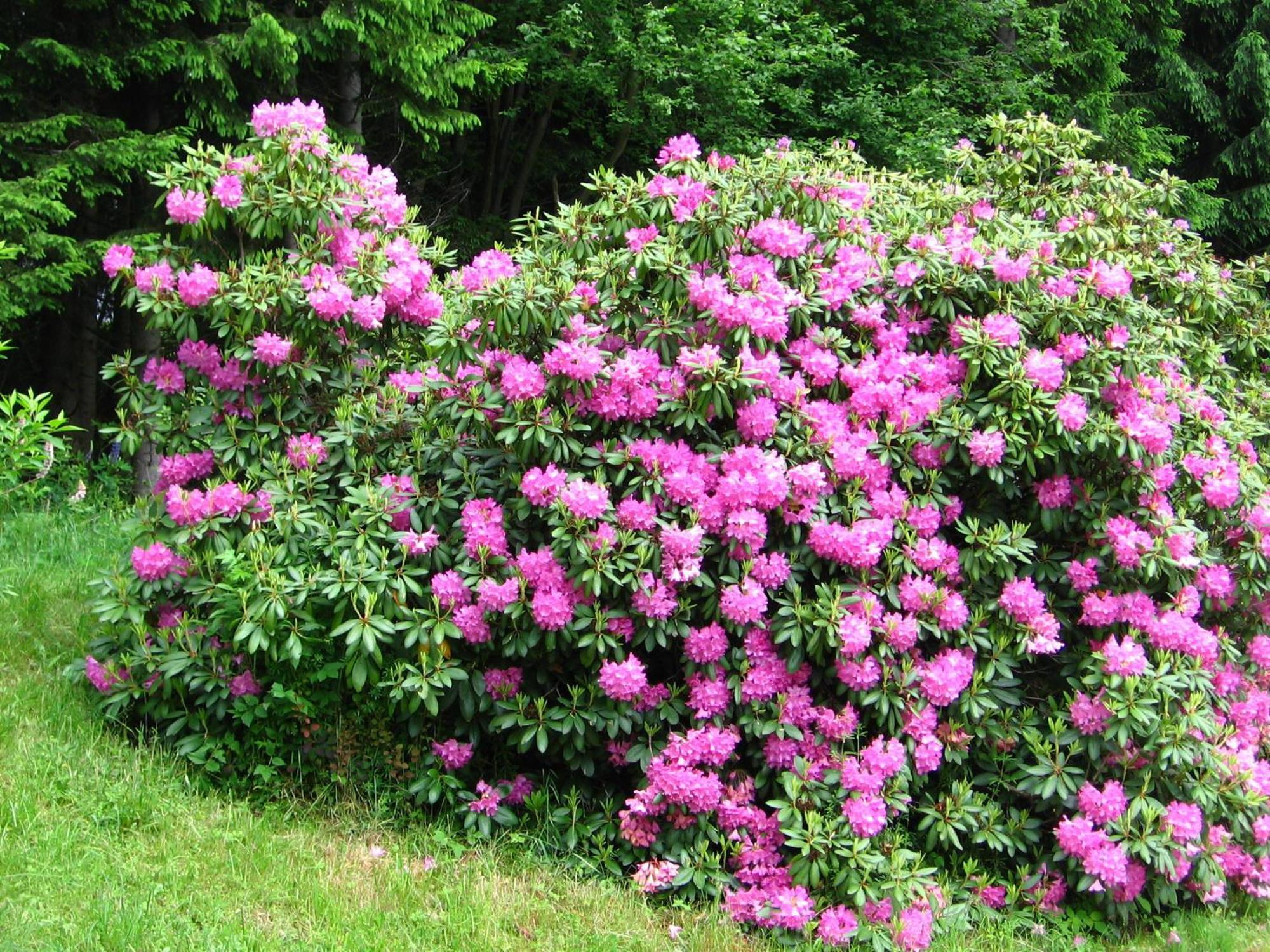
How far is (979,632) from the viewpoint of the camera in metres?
4.00

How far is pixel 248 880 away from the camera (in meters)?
3.31

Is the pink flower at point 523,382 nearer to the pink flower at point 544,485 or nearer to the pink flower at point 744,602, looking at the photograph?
the pink flower at point 544,485

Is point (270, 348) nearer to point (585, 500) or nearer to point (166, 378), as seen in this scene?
point (166, 378)

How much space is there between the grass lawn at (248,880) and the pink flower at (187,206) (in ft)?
5.82

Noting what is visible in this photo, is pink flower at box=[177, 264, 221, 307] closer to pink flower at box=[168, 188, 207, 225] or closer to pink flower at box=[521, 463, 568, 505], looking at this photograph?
pink flower at box=[168, 188, 207, 225]

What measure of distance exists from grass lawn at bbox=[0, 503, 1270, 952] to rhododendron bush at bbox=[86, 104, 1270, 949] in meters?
0.15

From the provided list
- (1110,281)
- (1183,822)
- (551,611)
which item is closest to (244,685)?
(551,611)

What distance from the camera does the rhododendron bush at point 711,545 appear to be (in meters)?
3.74

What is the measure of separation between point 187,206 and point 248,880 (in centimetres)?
235

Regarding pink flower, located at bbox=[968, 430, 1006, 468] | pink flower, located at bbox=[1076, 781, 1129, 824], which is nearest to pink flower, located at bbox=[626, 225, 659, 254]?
pink flower, located at bbox=[968, 430, 1006, 468]

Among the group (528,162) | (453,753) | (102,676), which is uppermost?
(453,753)

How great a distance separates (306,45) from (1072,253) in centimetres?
459

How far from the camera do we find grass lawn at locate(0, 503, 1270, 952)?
9.96 feet

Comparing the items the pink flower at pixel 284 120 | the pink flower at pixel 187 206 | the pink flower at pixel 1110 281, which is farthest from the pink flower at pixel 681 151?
the pink flower at pixel 187 206
